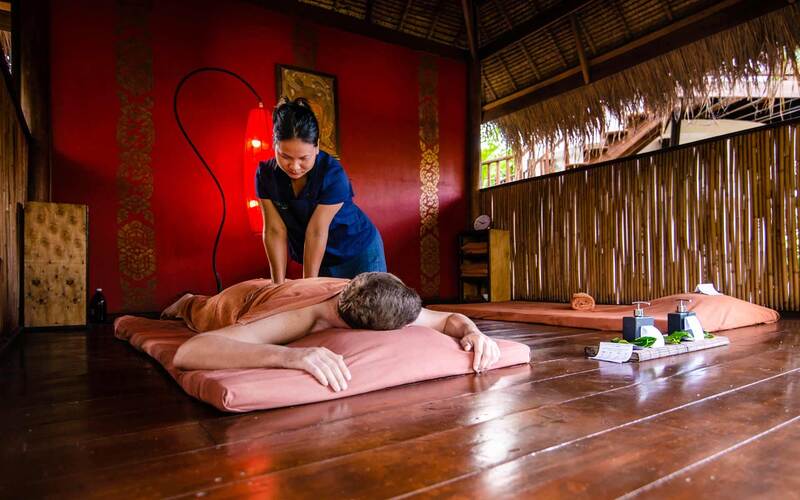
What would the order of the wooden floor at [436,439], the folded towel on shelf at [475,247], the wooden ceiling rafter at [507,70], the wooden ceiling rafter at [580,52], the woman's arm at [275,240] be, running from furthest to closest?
1. the wooden ceiling rafter at [507,70]
2. the folded towel on shelf at [475,247]
3. the wooden ceiling rafter at [580,52]
4. the woman's arm at [275,240]
5. the wooden floor at [436,439]

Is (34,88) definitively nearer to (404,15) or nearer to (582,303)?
(404,15)

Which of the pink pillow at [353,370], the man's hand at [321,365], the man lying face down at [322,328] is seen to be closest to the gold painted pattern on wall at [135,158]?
the pink pillow at [353,370]

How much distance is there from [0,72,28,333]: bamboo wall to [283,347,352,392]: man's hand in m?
1.65

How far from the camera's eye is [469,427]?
935 millimetres

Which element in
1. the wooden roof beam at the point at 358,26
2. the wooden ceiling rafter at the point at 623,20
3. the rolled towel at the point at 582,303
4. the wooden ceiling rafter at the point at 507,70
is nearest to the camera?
the rolled towel at the point at 582,303

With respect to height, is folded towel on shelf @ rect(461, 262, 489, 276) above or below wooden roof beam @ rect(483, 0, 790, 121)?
below

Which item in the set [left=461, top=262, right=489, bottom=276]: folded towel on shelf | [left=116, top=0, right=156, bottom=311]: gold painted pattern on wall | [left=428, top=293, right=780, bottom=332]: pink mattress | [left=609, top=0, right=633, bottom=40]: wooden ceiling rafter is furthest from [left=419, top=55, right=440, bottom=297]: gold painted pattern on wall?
[left=116, top=0, right=156, bottom=311]: gold painted pattern on wall

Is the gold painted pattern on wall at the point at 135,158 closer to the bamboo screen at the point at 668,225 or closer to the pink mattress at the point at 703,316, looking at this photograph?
the pink mattress at the point at 703,316

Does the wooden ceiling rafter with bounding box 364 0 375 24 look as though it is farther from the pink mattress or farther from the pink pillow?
the pink pillow

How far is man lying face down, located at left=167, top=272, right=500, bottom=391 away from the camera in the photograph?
1.18m

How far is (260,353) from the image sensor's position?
119 centimetres

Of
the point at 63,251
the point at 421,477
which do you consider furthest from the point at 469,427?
the point at 63,251

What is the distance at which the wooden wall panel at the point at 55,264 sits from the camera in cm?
281

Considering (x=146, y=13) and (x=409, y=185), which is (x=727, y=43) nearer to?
→ (x=409, y=185)
